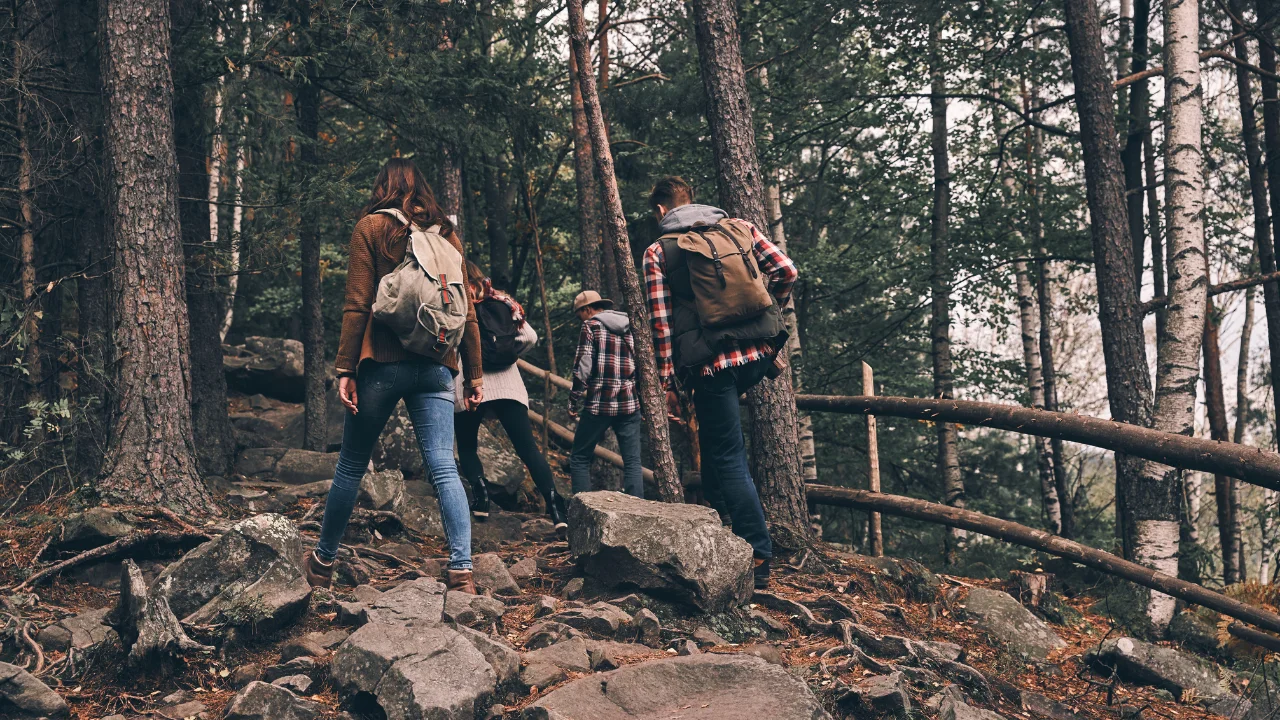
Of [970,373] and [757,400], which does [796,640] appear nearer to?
[757,400]

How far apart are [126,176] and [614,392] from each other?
3.63m

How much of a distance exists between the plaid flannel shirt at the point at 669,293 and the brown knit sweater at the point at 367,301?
3.88ft

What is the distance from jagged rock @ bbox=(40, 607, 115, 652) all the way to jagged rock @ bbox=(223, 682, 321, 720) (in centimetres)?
92

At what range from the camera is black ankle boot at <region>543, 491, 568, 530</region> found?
696 centimetres

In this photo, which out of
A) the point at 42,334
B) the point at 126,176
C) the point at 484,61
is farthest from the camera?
the point at 484,61

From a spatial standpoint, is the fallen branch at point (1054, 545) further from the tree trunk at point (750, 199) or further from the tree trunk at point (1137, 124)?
the tree trunk at point (1137, 124)

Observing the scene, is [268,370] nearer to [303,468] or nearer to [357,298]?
[303,468]

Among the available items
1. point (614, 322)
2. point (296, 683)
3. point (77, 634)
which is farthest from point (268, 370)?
point (296, 683)

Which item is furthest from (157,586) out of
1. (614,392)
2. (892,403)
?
(892,403)

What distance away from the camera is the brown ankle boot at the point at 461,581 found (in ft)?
15.4

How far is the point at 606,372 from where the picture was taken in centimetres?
704

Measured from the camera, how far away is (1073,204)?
1338cm

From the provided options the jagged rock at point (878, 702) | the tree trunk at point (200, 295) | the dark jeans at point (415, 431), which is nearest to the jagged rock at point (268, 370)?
the tree trunk at point (200, 295)

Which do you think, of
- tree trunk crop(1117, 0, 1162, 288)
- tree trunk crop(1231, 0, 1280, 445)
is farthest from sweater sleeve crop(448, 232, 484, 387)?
tree trunk crop(1231, 0, 1280, 445)
